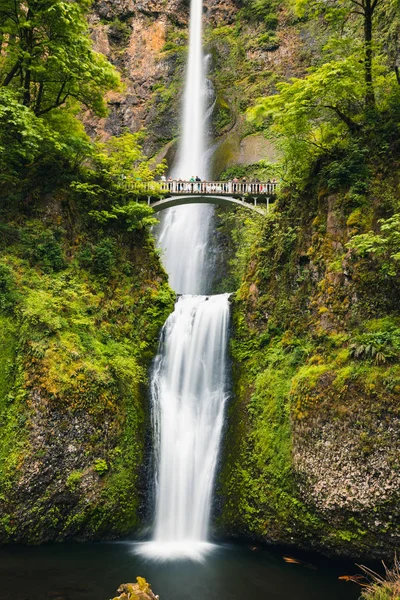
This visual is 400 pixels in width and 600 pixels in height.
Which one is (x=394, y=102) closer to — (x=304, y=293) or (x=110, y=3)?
(x=304, y=293)

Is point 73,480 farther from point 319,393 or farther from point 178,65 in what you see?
point 178,65

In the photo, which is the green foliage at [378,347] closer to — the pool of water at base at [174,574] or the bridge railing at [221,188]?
the pool of water at base at [174,574]

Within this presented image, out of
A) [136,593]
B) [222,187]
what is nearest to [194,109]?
[222,187]

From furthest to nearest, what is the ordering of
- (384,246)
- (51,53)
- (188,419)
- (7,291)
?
(51,53)
(188,419)
(7,291)
(384,246)

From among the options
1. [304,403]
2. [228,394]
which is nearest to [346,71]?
[304,403]

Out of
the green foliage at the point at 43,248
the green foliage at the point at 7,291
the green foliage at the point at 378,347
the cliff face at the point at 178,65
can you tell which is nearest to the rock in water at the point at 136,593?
the green foliage at the point at 378,347

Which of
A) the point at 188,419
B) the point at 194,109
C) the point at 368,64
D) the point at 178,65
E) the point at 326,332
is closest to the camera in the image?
the point at 326,332
